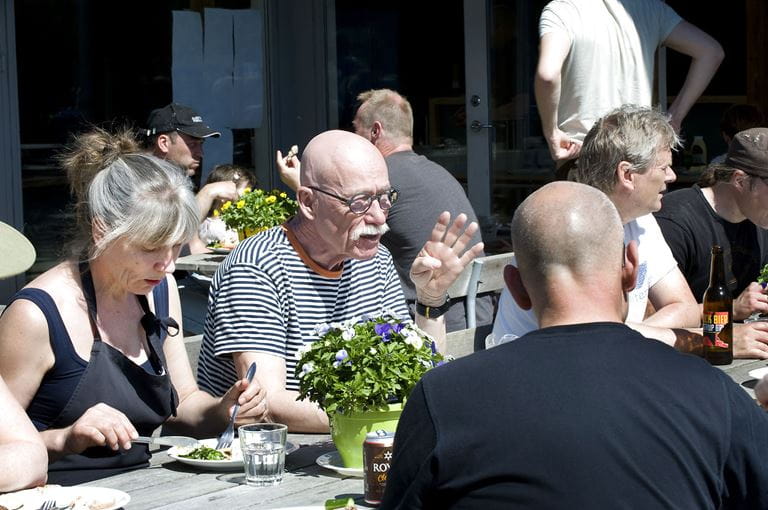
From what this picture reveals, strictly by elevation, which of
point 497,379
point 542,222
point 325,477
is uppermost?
point 542,222

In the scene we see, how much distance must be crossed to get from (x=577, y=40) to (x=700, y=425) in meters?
3.60

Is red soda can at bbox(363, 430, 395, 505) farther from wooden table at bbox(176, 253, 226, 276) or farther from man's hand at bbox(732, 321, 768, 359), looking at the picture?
wooden table at bbox(176, 253, 226, 276)

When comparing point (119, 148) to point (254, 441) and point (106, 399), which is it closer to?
point (106, 399)

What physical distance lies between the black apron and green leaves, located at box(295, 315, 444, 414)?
1.75ft

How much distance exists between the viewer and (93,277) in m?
3.00

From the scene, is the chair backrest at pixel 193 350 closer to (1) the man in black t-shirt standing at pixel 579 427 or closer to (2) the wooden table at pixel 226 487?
(2) the wooden table at pixel 226 487

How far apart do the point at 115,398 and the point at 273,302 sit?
1.73 ft

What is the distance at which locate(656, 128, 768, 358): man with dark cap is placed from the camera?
447 cm

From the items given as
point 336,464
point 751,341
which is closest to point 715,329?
point 751,341

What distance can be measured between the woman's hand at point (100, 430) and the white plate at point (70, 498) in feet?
0.65

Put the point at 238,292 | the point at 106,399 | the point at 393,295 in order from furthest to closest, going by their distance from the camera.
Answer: the point at 393,295
the point at 238,292
the point at 106,399

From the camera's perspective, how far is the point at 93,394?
2877 mm

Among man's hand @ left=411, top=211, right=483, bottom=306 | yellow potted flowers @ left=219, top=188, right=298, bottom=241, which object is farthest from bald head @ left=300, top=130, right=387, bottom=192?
yellow potted flowers @ left=219, top=188, right=298, bottom=241

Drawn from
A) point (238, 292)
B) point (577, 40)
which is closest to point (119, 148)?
point (238, 292)
